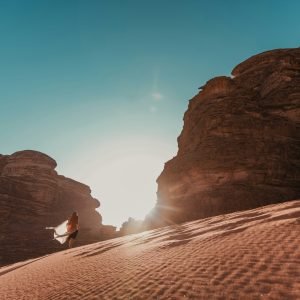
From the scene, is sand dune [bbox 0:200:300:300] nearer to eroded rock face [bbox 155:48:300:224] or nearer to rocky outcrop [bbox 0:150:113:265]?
eroded rock face [bbox 155:48:300:224]

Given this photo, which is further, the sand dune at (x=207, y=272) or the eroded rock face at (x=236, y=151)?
the eroded rock face at (x=236, y=151)

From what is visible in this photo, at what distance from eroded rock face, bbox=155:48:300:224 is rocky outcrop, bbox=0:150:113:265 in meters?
12.9

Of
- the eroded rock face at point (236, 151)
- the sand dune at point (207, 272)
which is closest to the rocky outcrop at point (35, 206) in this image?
the eroded rock face at point (236, 151)

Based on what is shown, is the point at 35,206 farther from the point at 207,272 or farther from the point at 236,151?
the point at 207,272

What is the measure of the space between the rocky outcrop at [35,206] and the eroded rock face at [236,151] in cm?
1294

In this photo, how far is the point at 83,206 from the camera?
2138 inches

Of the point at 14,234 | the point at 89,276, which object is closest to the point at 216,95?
the point at 89,276

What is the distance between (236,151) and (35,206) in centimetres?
3166

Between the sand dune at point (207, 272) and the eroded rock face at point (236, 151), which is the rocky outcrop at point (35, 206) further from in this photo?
the sand dune at point (207, 272)

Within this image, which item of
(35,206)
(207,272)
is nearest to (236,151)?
(207,272)

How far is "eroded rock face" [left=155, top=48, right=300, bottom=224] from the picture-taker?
1956 cm

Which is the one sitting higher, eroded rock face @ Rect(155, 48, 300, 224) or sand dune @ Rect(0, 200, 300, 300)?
eroded rock face @ Rect(155, 48, 300, 224)

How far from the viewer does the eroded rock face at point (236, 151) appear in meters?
19.6

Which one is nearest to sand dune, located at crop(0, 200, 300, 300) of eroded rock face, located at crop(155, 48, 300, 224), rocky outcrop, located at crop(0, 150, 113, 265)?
eroded rock face, located at crop(155, 48, 300, 224)
